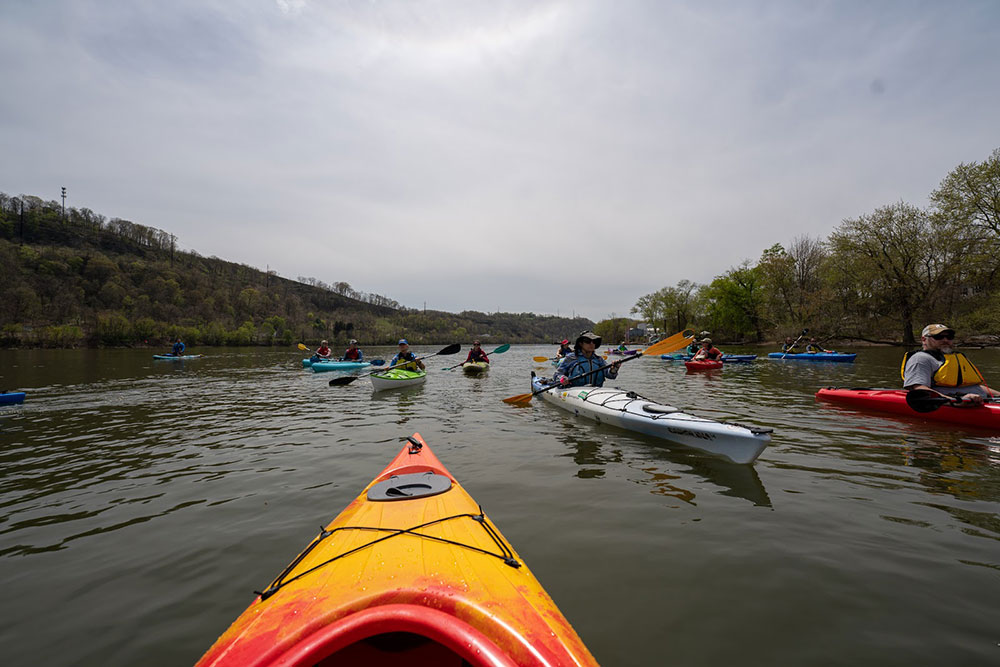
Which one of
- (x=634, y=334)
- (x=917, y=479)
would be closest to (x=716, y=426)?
(x=917, y=479)

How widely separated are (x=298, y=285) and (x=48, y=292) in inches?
2706

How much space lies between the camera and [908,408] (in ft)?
25.7

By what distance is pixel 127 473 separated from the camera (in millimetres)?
5535

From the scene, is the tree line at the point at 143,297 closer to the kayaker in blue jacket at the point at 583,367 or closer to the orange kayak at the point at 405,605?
the kayaker in blue jacket at the point at 583,367

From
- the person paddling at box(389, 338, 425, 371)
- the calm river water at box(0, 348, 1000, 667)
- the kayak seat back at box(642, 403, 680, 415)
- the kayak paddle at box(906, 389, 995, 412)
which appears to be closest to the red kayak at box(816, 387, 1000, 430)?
the kayak paddle at box(906, 389, 995, 412)

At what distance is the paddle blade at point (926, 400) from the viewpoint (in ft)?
21.9

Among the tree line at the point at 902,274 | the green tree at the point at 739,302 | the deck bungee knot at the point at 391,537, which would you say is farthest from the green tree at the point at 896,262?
the deck bungee knot at the point at 391,537

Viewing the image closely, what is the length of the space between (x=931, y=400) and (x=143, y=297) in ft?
330

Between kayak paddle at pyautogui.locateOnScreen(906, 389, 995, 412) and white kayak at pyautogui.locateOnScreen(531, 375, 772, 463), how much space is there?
4160 mm

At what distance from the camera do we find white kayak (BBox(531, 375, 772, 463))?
4.97 meters

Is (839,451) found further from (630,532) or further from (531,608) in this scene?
(531,608)

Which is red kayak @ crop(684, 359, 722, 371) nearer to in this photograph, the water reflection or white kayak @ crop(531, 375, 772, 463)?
white kayak @ crop(531, 375, 772, 463)

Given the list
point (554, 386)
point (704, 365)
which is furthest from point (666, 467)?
point (704, 365)

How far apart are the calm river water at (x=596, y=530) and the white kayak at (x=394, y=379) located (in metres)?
4.80
